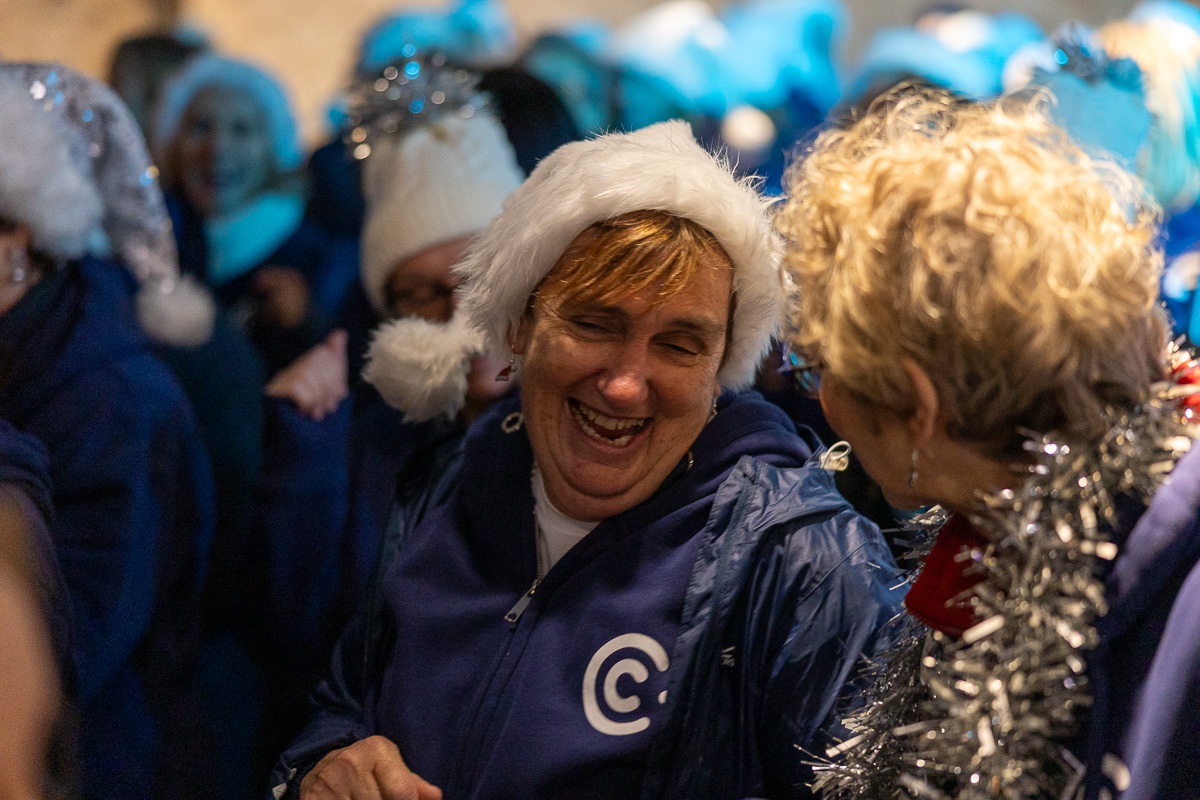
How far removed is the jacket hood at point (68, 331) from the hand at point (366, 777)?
1.99ft

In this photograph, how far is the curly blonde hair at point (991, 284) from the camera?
81 centimetres

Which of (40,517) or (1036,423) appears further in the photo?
(40,517)

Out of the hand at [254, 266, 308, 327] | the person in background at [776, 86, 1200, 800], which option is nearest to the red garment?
the person in background at [776, 86, 1200, 800]

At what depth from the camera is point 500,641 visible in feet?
4.41

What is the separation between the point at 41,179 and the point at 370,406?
695 millimetres

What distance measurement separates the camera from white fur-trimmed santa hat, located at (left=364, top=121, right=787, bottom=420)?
4.08 feet

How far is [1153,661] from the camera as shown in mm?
801

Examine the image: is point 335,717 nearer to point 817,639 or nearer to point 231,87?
point 817,639

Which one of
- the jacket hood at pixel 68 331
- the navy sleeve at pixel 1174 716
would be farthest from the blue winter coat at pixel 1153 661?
the jacket hood at pixel 68 331

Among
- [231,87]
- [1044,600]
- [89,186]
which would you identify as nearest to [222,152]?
[231,87]

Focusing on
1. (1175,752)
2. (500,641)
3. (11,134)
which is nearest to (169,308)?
(11,134)

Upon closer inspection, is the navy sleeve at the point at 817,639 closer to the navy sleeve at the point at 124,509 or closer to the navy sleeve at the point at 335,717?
the navy sleeve at the point at 335,717

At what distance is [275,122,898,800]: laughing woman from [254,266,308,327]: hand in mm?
582

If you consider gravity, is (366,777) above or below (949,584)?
below
